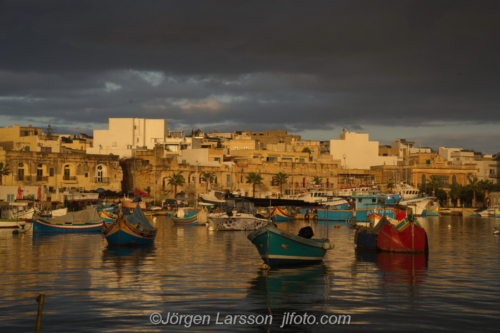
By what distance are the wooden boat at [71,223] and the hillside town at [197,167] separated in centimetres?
2273

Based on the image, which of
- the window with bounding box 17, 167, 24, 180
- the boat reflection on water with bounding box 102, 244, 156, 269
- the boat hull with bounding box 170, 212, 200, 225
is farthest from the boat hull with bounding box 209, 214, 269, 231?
the window with bounding box 17, 167, 24, 180

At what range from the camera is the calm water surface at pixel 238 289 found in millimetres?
17703

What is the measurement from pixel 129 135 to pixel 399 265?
77.9 m

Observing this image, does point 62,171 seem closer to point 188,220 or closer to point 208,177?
point 208,177

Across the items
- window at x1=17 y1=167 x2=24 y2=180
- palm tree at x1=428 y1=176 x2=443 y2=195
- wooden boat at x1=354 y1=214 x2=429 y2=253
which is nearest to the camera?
wooden boat at x1=354 y1=214 x2=429 y2=253

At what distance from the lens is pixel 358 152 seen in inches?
4616

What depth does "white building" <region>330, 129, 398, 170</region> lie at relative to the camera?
116375 millimetres

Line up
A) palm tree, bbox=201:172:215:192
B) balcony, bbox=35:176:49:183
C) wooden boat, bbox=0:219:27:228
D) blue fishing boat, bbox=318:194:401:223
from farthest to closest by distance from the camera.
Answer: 1. palm tree, bbox=201:172:215:192
2. balcony, bbox=35:176:49:183
3. blue fishing boat, bbox=318:194:401:223
4. wooden boat, bbox=0:219:27:228

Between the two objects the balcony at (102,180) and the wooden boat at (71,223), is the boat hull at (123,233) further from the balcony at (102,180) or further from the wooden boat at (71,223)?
the balcony at (102,180)

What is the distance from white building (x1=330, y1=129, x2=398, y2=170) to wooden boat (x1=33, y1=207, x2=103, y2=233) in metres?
69.0

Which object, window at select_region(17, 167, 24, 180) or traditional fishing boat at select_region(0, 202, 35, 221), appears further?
window at select_region(17, 167, 24, 180)

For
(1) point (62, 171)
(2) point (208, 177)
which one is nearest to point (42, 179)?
(1) point (62, 171)

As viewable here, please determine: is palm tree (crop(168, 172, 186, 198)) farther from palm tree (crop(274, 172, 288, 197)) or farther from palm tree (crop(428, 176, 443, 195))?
palm tree (crop(428, 176, 443, 195))

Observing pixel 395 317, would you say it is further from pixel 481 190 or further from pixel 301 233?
pixel 481 190
